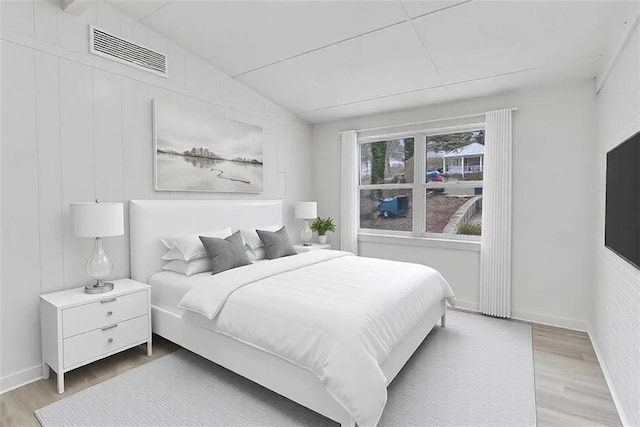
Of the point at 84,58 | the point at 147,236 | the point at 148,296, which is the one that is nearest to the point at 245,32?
the point at 84,58

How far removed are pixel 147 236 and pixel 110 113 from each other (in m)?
1.11

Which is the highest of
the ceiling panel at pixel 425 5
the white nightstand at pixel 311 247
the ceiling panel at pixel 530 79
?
the ceiling panel at pixel 425 5

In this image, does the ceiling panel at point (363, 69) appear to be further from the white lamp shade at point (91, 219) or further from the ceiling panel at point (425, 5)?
the white lamp shade at point (91, 219)

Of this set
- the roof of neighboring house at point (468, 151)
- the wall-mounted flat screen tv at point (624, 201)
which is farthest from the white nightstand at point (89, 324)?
the roof of neighboring house at point (468, 151)

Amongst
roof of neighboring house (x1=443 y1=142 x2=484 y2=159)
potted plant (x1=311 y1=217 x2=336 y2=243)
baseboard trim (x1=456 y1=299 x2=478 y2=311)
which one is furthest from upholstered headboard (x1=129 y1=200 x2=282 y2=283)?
baseboard trim (x1=456 y1=299 x2=478 y2=311)

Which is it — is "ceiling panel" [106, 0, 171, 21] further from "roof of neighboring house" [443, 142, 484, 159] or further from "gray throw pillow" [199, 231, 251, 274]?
"roof of neighboring house" [443, 142, 484, 159]

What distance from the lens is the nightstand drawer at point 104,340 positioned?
2.34 m

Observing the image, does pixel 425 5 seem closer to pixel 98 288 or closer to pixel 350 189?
pixel 350 189

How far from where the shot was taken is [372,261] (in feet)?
11.3

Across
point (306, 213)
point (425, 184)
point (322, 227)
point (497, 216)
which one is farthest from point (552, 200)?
point (306, 213)

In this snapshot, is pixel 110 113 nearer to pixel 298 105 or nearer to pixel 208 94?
pixel 208 94

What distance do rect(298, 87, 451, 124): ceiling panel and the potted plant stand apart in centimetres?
150

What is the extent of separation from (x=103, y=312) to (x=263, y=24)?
8.75ft

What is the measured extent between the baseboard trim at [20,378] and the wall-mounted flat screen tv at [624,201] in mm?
3847
